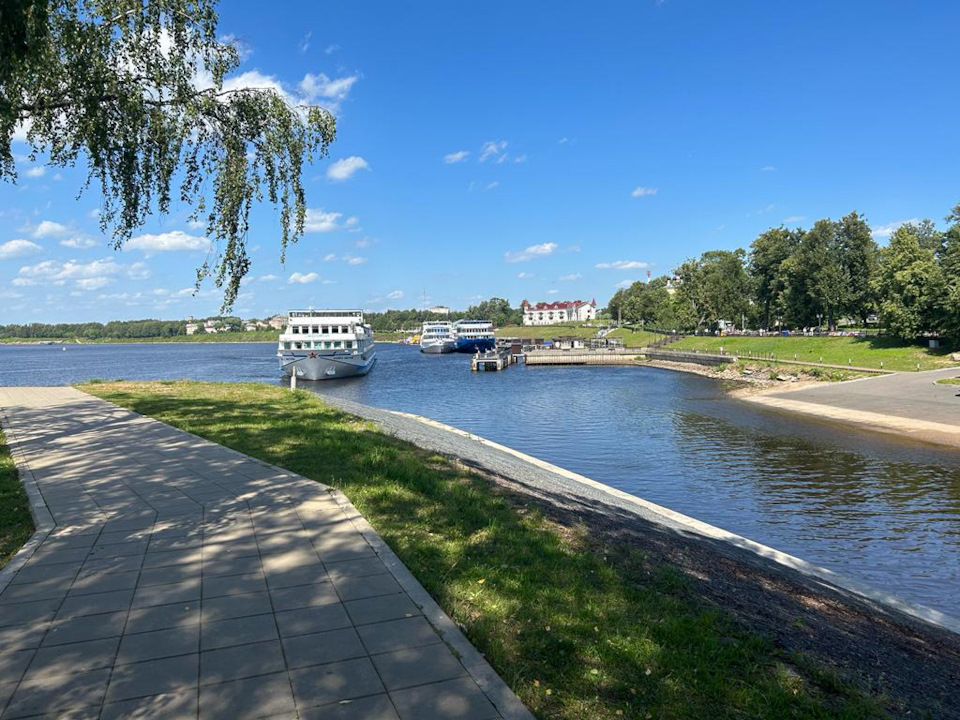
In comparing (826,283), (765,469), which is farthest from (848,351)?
(765,469)

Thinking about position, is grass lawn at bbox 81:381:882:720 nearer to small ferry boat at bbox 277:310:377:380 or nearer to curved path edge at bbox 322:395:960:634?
curved path edge at bbox 322:395:960:634

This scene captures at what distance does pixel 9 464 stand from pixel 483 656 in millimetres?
10855

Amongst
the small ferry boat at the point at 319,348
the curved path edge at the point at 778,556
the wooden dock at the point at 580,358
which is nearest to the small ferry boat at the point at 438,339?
the wooden dock at the point at 580,358

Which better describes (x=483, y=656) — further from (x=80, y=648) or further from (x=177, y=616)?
(x=80, y=648)

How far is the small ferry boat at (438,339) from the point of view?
119744 millimetres

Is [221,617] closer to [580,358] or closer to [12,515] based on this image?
[12,515]

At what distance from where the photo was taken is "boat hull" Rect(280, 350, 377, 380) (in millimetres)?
58125

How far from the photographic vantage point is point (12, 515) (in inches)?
316

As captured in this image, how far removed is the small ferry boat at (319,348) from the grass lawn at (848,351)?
46.3 meters

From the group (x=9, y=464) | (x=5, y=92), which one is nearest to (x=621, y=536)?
(x=9, y=464)

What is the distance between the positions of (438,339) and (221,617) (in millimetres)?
118070

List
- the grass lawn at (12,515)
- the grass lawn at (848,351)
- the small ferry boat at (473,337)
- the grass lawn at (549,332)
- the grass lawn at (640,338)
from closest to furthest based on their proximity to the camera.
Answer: the grass lawn at (12,515) < the grass lawn at (848,351) < the grass lawn at (640,338) < the small ferry boat at (473,337) < the grass lawn at (549,332)

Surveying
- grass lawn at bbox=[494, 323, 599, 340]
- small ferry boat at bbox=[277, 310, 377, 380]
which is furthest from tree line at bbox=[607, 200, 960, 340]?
small ferry boat at bbox=[277, 310, 377, 380]

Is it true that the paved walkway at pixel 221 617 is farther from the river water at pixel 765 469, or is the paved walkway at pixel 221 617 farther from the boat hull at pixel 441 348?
the boat hull at pixel 441 348
